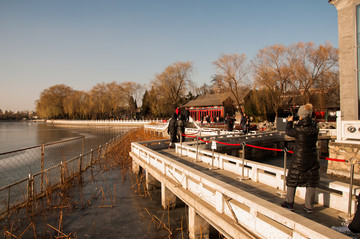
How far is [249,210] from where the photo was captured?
4055 millimetres

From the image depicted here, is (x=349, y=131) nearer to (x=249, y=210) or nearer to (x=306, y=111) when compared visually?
(x=306, y=111)

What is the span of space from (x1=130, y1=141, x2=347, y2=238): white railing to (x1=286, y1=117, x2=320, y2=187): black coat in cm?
75

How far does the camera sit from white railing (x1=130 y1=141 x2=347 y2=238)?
120 inches

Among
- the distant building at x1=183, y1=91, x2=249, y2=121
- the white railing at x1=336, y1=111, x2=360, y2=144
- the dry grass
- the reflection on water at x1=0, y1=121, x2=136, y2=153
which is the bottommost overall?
the reflection on water at x1=0, y1=121, x2=136, y2=153

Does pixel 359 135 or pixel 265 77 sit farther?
pixel 265 77

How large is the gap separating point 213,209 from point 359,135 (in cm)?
869

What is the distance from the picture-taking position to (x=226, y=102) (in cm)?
4338

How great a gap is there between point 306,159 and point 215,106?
40588 millimetres

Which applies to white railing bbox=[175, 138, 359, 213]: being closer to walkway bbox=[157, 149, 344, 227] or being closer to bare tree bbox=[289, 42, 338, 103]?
walkway bbox=[157, 149, 344, 227]

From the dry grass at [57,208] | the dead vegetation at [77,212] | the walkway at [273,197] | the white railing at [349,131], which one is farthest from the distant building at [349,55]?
the dry grass at [57,208]

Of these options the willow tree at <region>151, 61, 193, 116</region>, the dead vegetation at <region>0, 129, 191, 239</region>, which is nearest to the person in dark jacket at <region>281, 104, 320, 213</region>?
the dead vegetation at <region>0, 129, 191, 239</region>

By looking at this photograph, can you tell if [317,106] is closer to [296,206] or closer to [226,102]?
[226,102]

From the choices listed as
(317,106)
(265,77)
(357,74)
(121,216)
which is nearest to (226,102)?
(265,77)

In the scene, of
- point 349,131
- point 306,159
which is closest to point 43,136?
A: point 349,131
